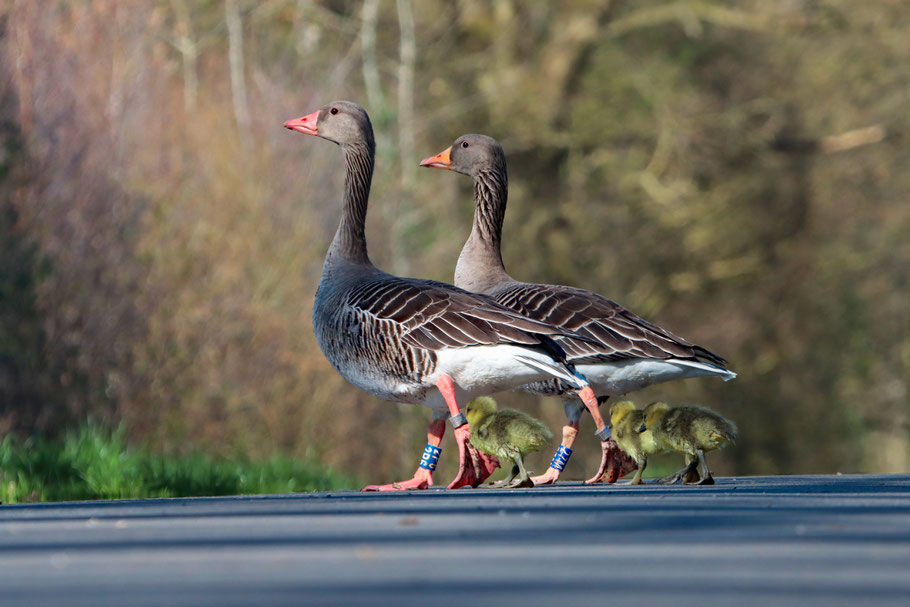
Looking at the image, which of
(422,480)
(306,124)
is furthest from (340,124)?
(422,480)

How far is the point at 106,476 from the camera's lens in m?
12.5

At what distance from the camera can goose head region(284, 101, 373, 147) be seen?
1488cm

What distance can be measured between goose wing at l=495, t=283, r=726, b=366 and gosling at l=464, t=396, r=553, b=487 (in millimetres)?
904

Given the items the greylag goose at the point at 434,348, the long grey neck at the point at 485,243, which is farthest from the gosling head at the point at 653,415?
the long grey neck at the point at 485,243

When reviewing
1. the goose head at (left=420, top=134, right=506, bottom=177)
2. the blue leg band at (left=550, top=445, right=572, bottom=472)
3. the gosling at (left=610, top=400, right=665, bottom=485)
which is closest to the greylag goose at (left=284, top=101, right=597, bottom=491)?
the gosling at (left=610, top=400, right=665, bottom=485)

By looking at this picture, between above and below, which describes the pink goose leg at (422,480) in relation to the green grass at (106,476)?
above

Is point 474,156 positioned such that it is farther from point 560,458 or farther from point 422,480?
point 422,480

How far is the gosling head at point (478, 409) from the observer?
38.9 feet

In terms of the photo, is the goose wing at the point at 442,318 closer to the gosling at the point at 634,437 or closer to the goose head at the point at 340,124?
the gosling at the point at 634,437

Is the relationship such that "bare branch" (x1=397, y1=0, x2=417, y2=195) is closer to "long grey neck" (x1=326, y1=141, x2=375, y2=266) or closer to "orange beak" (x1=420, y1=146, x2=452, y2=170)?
"orange beak" (x1=420, y1=146, x2=452, y2=170)

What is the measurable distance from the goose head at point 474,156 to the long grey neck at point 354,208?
1153mm

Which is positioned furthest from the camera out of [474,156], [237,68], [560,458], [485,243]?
[237,68]

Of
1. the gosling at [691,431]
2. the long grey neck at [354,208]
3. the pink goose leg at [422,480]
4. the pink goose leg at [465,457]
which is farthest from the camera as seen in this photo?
the long grey neck at [354,208]

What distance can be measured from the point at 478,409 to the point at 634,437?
115cm
